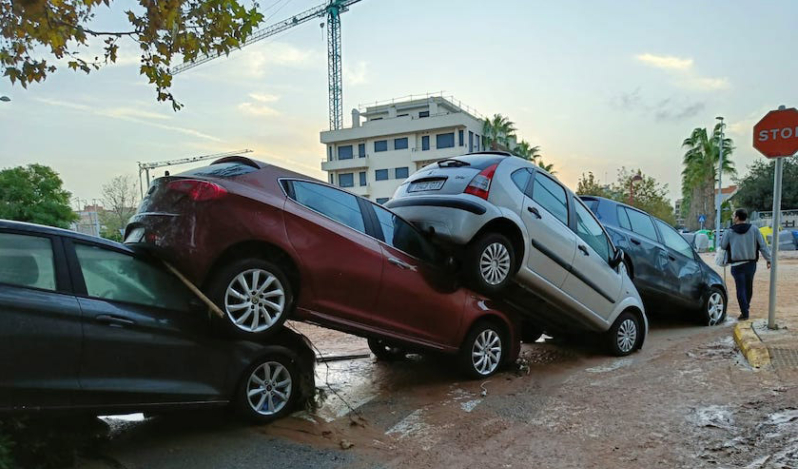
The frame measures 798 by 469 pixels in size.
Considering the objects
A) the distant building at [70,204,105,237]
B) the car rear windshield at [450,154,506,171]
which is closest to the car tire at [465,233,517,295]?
the car rear windshield at [450,154,506,171]

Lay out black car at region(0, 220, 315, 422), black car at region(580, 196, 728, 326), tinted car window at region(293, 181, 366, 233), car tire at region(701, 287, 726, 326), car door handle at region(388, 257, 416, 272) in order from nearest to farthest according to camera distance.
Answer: black car at region(0, 220, 315, 422)
tinted car window at region(293, 181, 366, 233)
car door handle at region(388, 257, 416, 272)
black car at region(580, 196, 728, 326)
car tire at region(701, 287, 726, 326)

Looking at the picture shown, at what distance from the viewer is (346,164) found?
178 ft

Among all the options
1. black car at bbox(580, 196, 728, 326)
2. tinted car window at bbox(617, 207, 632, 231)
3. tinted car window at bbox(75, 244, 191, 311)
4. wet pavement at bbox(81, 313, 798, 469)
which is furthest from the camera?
tinted car window at bbox(617, 207, 632, 231)

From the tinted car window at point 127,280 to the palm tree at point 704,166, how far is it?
4821 cm

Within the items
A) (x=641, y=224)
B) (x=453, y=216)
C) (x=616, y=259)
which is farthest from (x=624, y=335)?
(x=453, y=216)

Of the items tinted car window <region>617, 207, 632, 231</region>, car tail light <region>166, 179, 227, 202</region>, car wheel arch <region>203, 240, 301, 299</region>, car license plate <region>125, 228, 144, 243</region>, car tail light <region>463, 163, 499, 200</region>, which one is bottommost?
car wheel arch <region>203, 240, 301, 299</region>

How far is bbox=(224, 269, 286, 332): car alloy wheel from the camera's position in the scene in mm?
3592

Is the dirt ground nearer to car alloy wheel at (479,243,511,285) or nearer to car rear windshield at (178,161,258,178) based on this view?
car alloy wheel at (479,243,511,285)

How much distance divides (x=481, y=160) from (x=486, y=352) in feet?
6.79

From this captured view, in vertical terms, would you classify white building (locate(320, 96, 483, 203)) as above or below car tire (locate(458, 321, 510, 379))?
above

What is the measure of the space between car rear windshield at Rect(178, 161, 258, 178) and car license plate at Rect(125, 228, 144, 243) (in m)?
0.54

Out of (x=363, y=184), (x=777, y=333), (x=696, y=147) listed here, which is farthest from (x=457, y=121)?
(x=777, y=333)

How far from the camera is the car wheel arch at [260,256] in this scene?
364 centimetres

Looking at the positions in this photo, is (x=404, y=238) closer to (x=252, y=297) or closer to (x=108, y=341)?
(x=252, y=297)
